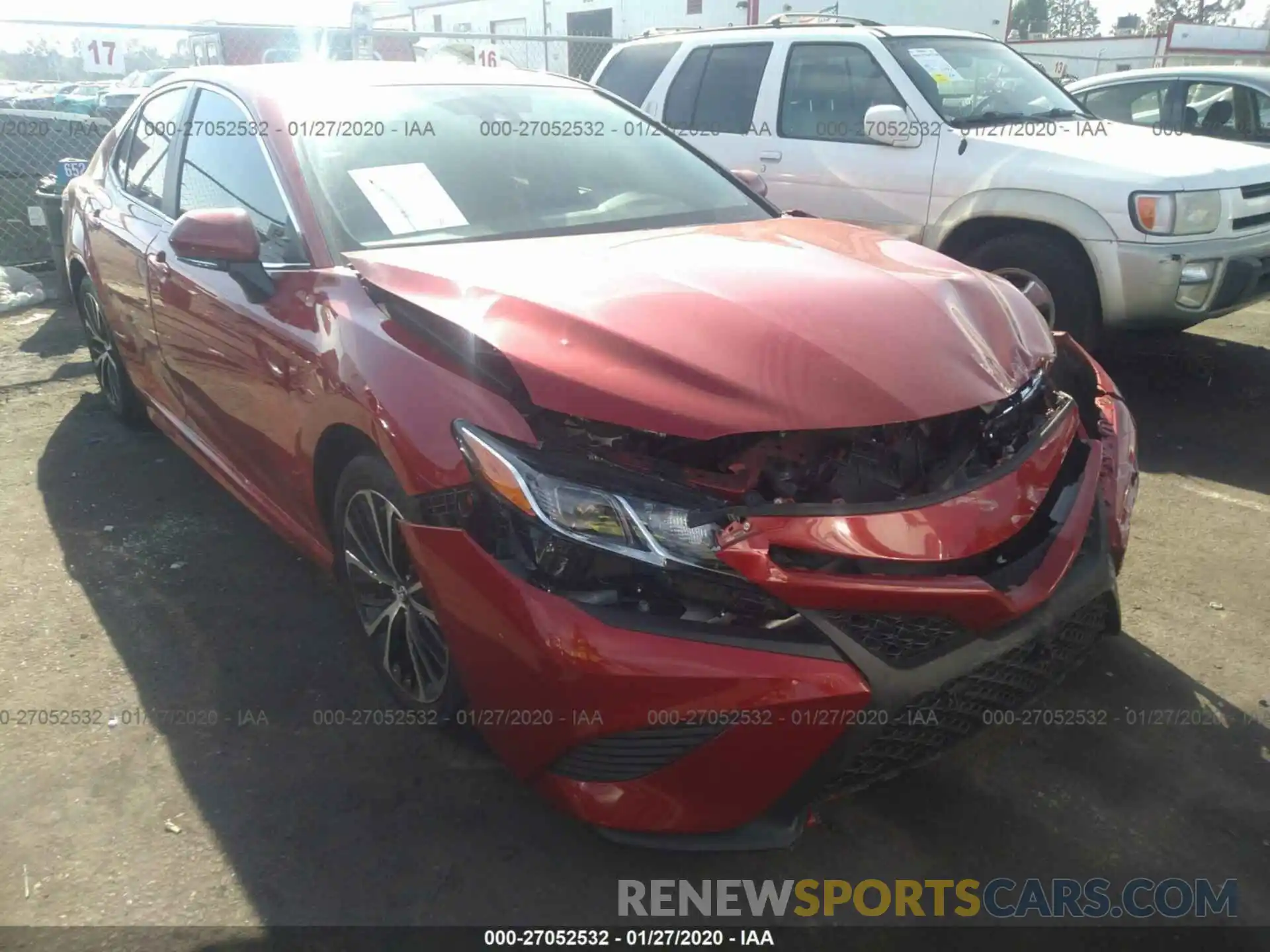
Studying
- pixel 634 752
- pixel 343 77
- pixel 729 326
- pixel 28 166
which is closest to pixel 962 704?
pixel 634 752

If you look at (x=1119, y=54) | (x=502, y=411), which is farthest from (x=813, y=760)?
(x=1119, y=54)

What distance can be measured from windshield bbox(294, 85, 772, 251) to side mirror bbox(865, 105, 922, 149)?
2.15 m

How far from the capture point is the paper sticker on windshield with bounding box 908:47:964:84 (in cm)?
584

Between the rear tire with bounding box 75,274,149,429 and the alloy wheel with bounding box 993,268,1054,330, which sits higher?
the alloy wheel with bounding box 993,268,1054,330

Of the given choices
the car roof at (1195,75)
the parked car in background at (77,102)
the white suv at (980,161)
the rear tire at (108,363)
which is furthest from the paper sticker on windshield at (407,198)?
the parked car in background at (77,102)

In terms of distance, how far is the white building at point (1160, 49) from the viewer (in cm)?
2448

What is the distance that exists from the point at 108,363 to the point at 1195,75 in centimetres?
801

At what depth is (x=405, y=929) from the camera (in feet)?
7.05

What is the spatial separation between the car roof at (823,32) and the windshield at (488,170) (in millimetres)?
2974

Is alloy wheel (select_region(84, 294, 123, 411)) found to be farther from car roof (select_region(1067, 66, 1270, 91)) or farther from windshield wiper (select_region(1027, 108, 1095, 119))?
car roof (select_region(1067, 66, 1270, 91))

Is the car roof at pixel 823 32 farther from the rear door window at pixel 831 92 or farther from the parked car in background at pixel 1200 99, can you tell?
the parked car in background at pixel 1200 99

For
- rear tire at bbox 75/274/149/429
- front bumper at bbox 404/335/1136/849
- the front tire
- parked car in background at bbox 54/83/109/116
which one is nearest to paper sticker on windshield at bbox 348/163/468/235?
the front tire

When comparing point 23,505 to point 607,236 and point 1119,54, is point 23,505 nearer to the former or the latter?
point 607,236

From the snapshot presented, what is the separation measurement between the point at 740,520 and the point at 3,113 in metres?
9.28
